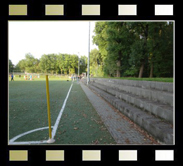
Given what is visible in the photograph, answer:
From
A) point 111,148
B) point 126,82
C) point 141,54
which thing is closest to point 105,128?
point 111,148

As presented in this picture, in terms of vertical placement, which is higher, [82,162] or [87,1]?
[87,1]

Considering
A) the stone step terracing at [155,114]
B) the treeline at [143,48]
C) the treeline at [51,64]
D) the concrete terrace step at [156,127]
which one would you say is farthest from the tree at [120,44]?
the treeline at [51,64]

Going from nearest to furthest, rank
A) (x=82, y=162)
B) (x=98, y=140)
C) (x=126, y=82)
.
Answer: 1. (x=82, y=162)
2. (x=98, y=140)
3. (x=126, y=82)

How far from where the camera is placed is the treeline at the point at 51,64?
182ft

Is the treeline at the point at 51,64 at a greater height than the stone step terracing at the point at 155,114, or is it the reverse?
the treeline at the point at 51,64

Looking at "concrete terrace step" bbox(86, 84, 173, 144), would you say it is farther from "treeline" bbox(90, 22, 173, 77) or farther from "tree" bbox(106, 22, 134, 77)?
"tree" bbox(106, 22, 134, 77)

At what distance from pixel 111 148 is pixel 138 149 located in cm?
52

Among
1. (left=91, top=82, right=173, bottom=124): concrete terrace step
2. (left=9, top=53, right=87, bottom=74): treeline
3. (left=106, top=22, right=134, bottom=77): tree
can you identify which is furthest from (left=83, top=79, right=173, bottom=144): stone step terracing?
(left=9, top=53, right=87, bottom=74): treeline

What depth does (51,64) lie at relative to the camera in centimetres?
6238

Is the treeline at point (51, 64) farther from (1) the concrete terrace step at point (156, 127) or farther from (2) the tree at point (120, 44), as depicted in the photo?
(1) the concrete terrace step at point (156, 127)

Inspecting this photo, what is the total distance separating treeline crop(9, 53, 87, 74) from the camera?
55341mm

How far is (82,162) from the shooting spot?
8.02ft

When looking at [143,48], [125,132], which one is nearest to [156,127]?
[125,132]
